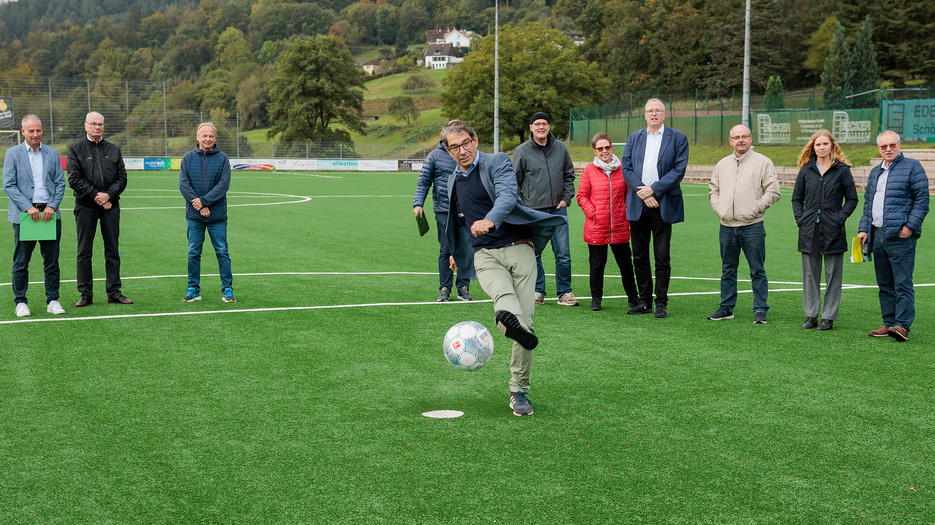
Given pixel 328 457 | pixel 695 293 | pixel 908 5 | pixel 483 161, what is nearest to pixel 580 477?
pixel 328 457

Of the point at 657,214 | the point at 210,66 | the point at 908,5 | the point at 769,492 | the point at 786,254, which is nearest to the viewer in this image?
the point at 769,492

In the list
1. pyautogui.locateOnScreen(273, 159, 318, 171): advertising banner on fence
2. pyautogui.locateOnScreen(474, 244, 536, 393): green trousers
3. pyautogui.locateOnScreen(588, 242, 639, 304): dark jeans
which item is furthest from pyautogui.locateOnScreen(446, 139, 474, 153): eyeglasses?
pyautogui.locateOnScreen(273, 159, 318, 171): advertising banner on fence

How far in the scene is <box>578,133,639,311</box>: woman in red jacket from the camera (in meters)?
9.43

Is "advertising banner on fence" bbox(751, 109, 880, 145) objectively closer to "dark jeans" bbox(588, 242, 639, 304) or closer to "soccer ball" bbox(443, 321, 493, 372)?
"dark jeans" bbox(588, 242, 639, 304)

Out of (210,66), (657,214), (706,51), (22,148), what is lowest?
(657,214)

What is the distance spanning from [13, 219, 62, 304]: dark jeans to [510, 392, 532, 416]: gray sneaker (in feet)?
19.3

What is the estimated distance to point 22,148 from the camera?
30.0ft

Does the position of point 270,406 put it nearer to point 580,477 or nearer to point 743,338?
point 580,477

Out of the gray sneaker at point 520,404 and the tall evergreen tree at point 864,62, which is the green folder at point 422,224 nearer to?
the gray sneaker at point 520,404

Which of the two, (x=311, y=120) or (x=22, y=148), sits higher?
(x=311, y=120)

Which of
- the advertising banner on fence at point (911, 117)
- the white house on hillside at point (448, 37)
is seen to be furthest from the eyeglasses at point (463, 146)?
the white house on hillside at point (448, 37)

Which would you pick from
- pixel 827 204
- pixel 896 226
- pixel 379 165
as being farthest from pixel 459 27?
pixel 896 226

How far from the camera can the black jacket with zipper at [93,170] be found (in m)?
9.64

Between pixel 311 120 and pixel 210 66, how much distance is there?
8473 centimetres
